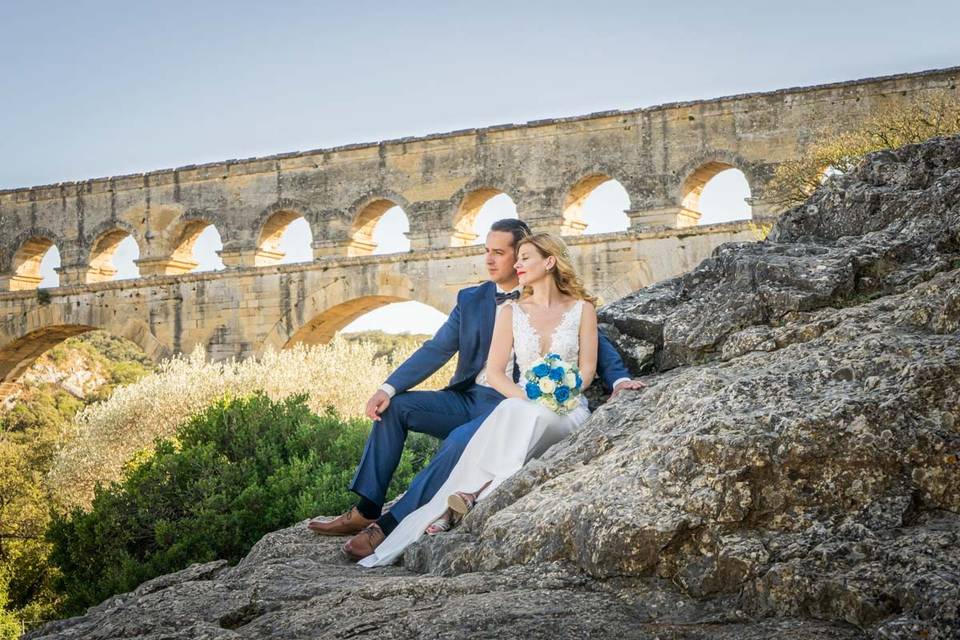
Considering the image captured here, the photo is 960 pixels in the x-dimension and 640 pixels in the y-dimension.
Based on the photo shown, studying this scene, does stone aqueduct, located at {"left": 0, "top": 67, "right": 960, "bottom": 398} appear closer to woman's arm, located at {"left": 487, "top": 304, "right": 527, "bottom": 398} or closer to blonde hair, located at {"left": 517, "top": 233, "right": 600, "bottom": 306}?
blonde hair, located at {"left": 517, "top": 233, "right": 600, "bottom": 306}

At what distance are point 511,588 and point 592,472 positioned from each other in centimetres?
55

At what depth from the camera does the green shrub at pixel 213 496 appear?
7898 millimetres

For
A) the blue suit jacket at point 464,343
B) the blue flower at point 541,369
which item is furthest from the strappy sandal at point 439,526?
the blue suit jacket at point 464,343

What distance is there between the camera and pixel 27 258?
26.1 meters

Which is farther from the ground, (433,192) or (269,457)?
(433,192)

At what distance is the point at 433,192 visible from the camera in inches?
869

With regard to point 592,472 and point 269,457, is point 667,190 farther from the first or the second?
point 592,472

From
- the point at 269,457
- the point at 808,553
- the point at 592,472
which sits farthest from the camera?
the point at 269,457

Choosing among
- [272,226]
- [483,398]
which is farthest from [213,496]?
[272,226]

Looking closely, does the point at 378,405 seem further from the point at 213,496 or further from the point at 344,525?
the point at 213,496

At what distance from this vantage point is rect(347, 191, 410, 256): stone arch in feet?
74.1

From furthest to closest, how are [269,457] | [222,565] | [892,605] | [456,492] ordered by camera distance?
1. [269,457]
2. [222,565]
3. [456,492]
4. [892,605]

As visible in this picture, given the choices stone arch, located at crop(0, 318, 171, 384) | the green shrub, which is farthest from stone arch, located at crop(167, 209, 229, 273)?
the green shrub

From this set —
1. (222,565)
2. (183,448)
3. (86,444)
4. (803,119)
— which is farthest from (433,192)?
(222,565)
